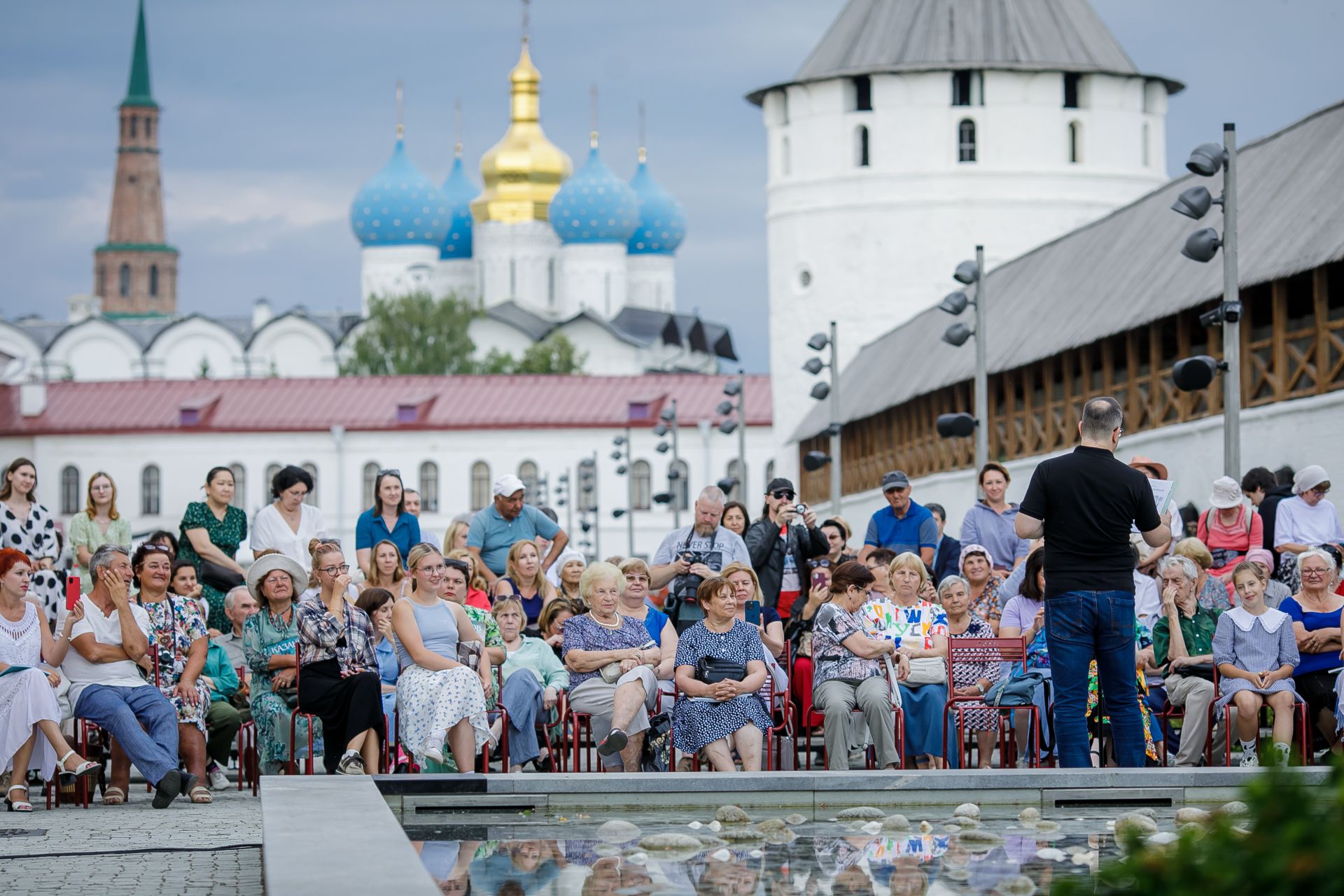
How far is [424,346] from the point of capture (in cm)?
9388

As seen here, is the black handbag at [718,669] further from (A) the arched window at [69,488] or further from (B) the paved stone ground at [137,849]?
(A) the arched window at [69,488]

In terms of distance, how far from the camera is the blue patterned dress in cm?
1148

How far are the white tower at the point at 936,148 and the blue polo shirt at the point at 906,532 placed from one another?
4308cm

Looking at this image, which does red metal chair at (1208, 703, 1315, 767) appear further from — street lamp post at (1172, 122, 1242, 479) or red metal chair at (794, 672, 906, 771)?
street lamp post at (1172, 122, 1242, 479)

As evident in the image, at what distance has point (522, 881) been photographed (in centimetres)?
715

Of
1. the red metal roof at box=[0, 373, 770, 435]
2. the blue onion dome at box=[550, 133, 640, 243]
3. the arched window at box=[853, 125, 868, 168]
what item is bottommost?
the red metal roof at box=[0, 373, 770, 435]

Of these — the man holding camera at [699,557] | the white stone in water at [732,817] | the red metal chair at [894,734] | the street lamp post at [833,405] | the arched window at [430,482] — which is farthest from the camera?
the arched window at [430,482]

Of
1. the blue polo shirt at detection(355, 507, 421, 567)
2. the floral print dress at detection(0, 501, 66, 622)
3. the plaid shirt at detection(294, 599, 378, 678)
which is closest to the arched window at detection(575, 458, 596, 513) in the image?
the floral print dress at detection(0, 501, 66, 622)

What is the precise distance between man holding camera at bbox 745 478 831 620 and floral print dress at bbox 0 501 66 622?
4.32m

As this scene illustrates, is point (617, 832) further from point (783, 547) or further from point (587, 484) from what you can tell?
point (587, 484)

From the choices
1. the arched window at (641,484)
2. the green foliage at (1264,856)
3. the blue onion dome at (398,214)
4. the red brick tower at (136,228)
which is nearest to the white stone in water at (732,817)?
the green foliage at (1264,856)

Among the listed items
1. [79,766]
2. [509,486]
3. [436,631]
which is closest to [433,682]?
[436,631]

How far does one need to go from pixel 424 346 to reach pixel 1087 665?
84.7m

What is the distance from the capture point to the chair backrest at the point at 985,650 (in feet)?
39.9
